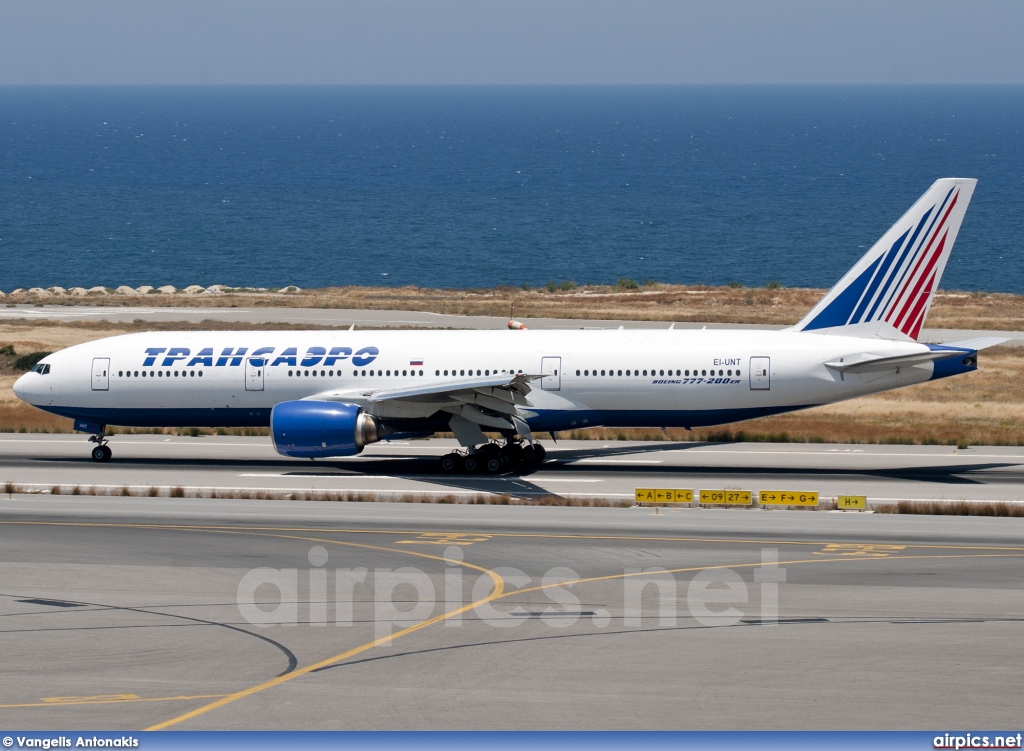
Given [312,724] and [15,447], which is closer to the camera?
[312,724]

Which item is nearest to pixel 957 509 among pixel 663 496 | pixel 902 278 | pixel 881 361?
pixel 881 361

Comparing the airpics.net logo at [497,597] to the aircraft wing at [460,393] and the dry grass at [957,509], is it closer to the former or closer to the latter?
the dry grass at [957,509]

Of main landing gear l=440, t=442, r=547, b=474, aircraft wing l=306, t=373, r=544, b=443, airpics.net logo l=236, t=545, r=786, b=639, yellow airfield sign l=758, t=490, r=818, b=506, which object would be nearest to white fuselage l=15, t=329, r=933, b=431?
aircraft wing l=306, t=373, r=544, b=443

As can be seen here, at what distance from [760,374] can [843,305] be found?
147 inches

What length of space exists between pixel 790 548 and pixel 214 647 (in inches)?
543

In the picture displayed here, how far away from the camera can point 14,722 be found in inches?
713

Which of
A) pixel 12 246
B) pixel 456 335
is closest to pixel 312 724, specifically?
pixel 456 335

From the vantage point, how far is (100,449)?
4412cm

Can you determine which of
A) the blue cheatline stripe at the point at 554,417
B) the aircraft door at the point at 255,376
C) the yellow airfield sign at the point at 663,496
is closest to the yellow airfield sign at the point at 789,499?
the yellow airfield sign at the point at 663,496

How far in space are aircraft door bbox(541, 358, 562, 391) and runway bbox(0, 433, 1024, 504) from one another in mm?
2813

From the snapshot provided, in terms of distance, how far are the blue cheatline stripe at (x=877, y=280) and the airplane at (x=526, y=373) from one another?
39mm

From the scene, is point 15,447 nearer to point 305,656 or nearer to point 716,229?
point 305,656

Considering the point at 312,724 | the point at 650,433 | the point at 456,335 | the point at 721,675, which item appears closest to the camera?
the point at 312,724

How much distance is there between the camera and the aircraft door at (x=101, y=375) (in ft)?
140
